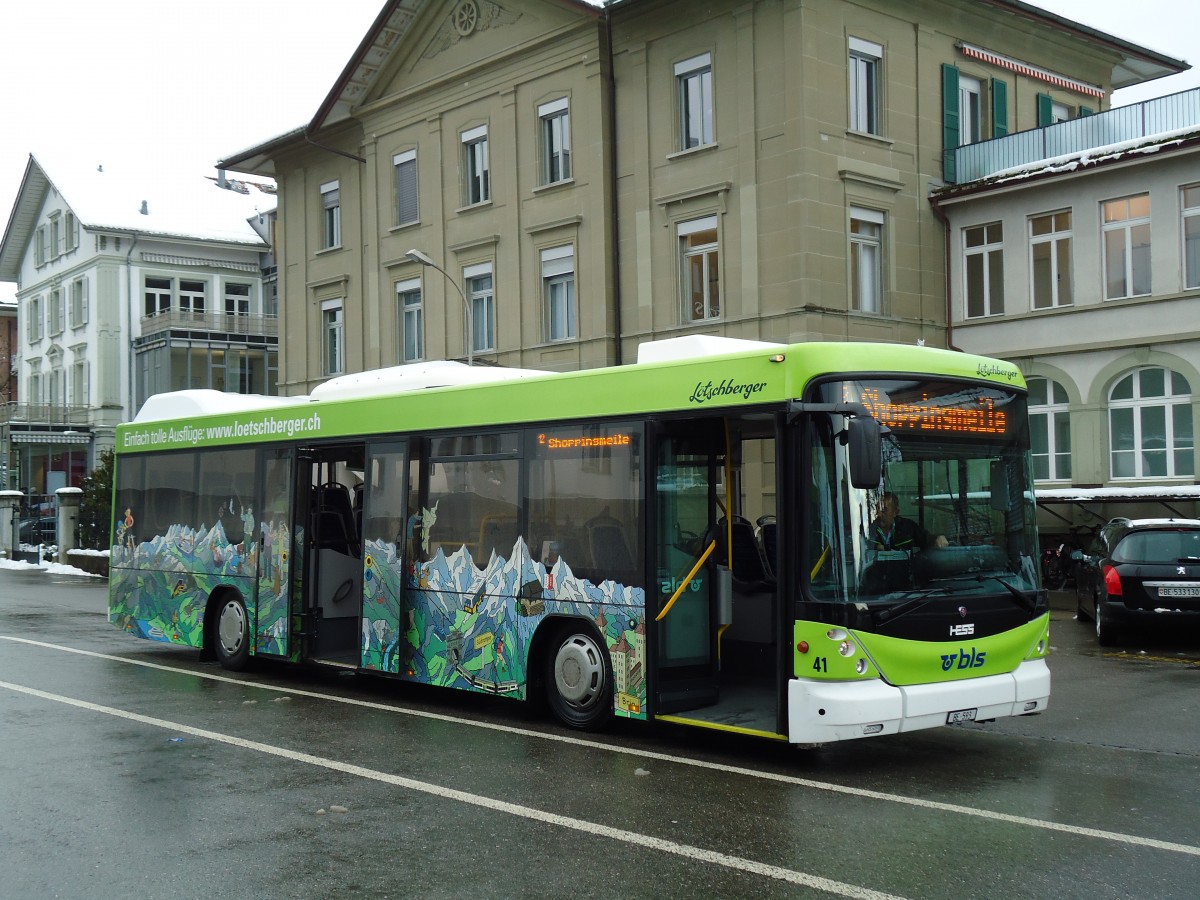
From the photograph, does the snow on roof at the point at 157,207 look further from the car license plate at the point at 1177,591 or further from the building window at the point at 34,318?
the car license plate at the point at 1177,591

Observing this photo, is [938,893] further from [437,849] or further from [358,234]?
[358,234]

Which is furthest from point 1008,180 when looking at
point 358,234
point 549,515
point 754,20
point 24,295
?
point 24,295

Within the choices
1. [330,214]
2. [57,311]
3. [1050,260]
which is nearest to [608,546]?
[1050,260]

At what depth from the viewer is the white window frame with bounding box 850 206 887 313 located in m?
26.2

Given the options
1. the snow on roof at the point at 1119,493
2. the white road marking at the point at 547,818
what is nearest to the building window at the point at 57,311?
the snow on roof at the point at 1119,493

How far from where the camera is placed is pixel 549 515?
10.6 metres

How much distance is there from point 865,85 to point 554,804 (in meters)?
21.7

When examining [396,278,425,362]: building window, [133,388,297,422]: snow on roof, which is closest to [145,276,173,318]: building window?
[396,278,425,362]: building window

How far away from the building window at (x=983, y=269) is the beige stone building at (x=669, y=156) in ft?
2.37

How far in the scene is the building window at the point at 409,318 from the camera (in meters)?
33.8

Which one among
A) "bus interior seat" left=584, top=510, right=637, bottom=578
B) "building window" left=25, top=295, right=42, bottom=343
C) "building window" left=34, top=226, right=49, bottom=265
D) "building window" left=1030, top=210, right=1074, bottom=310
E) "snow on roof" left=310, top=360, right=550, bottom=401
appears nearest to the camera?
"bus interior seat" left=584, top=510, right=637, bottom=578

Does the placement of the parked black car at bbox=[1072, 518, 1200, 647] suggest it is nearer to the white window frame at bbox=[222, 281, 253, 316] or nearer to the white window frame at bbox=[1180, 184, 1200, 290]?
the white window frame at bbox=[1180, 184, 1200, 290]

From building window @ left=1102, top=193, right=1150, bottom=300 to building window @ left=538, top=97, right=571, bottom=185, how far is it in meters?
11.2

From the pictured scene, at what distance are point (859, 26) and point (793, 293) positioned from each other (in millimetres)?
5697
